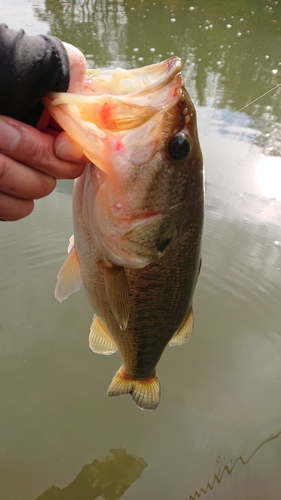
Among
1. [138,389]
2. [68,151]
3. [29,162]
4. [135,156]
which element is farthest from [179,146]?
[138,389]

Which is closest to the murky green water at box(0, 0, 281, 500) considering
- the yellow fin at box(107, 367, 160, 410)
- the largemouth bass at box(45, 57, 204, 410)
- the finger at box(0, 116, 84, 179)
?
the yellow fin at box(107, 367, 160, 410)

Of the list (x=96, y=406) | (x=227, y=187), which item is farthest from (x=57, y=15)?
(x=96, y=406)

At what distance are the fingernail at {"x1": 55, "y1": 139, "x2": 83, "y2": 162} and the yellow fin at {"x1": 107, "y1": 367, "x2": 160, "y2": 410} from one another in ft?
3.89

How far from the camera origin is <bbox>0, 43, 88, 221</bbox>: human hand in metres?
1.00

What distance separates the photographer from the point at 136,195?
3.87 feet

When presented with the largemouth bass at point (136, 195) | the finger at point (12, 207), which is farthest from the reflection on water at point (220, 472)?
the finger at point (12, 207)

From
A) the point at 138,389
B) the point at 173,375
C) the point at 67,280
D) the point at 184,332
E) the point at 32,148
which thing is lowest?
the point at 173,375

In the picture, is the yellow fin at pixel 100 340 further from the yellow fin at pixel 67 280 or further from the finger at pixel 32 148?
the finger at pixel 32 148

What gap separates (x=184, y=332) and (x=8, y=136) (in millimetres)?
1144

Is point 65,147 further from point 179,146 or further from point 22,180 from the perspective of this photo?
point 179,146

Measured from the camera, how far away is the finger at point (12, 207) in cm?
115

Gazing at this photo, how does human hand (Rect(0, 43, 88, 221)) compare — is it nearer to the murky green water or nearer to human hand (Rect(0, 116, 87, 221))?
human hand (Rect(0, 116, 87, 221))

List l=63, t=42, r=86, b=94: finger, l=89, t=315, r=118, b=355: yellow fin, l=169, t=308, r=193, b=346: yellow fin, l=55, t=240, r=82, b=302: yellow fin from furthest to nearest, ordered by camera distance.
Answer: l=89, t=315, r=118, b=355: yellow fin → l=169, t=308, r=193, b=346: yellow fin → l=55, t=240, r=82, b=302: yellow fin → l=63, t=42, r=86, b=94: finger

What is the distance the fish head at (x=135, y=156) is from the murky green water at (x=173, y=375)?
1.52 m
